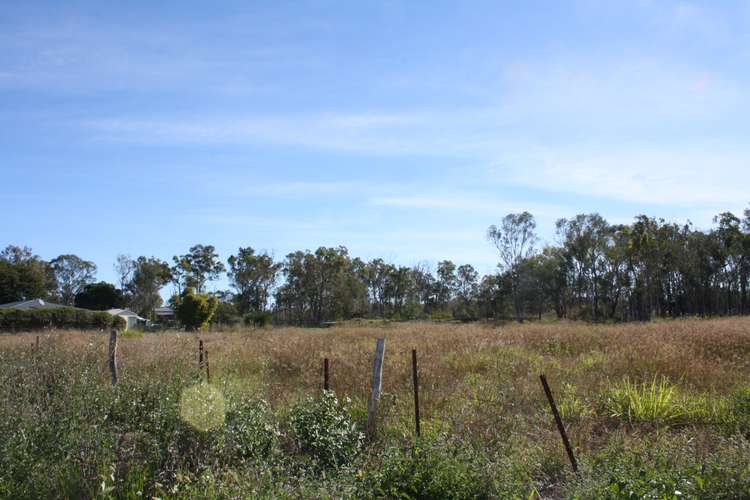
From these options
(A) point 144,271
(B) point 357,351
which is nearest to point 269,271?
(A) point 144,271

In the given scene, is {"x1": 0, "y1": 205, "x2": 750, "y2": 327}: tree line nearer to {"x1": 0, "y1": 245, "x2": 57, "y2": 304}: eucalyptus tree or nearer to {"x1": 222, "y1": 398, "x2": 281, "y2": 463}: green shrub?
{"x1": 0, "y1": 245, "x2": 57, "y2": 304}: eucalyptus tree

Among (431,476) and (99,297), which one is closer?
(431,476)

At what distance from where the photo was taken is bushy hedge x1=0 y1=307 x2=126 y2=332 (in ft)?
92.7

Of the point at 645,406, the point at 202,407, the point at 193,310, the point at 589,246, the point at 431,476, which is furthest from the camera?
the point at 589,246

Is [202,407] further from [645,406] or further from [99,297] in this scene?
[99,297]

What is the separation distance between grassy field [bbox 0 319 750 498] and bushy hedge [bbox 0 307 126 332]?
2381 centimetres

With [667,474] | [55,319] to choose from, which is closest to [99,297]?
[55,319]

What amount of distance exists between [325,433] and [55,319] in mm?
29365

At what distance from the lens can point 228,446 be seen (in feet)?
16.8

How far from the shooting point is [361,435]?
6109 mm

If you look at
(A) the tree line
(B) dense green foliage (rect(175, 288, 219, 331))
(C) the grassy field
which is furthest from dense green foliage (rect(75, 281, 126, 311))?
(C) the grassy field

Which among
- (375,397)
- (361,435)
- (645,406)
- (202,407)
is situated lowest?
(361,435)

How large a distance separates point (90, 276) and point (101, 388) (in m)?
87.3

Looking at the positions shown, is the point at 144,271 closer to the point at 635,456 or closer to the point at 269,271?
the point at 269,271
